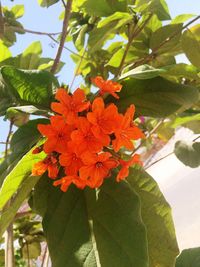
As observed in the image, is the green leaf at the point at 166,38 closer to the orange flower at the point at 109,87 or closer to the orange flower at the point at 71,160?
the orange flower at the point at 109,87

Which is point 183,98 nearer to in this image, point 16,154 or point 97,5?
point 16,154

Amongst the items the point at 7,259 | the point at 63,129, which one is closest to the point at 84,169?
the point at 63,129

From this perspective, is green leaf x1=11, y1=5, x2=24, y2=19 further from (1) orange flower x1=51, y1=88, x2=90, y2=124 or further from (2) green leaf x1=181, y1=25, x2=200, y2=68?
(1) orange flower x1=51, y1=88, x2=90, y2=124

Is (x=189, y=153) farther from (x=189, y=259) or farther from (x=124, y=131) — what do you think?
(x=124, y=131)

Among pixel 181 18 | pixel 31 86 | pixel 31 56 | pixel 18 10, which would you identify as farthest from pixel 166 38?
pixel 18 10

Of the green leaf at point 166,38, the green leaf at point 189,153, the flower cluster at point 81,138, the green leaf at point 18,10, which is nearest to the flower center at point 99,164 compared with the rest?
the flower cluster at point 81,138

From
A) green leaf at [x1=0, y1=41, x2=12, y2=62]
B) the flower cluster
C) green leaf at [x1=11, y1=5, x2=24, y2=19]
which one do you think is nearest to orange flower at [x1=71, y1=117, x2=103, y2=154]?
the flower cluster
